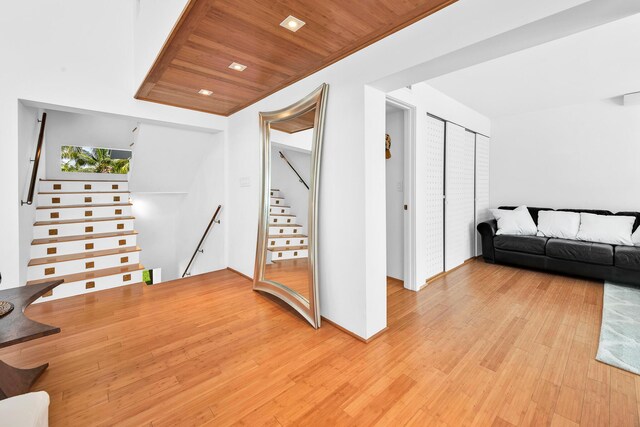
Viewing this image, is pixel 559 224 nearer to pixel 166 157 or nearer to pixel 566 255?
pixel 566 255

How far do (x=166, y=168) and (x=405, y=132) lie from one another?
154 inches

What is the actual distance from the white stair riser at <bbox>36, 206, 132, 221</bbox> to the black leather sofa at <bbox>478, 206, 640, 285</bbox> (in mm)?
5547

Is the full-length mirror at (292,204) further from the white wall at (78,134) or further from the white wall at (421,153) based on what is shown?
the white wall at (78,134)

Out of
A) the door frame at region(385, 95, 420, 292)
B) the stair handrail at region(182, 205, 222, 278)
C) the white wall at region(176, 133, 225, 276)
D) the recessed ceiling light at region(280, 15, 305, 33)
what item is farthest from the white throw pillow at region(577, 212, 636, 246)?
the stair handrail at region(182, 205, 222, 278)

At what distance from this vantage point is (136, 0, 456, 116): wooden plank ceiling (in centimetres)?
169

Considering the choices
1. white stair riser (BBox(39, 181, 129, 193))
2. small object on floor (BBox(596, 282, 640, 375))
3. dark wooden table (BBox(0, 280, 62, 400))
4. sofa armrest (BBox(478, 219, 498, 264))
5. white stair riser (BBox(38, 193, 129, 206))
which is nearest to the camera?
dark wooden table (BBox(0, 280, 62, 400))

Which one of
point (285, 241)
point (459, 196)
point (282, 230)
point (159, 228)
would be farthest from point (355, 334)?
Result: point (159, 228)

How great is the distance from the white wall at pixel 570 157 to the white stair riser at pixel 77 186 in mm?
6622

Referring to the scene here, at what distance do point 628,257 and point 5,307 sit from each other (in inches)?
221

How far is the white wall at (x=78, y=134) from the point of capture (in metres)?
4.59

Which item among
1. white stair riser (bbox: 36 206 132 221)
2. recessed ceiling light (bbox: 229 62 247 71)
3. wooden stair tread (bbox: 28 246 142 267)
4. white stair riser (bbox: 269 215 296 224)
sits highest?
recessed ceiling light (bbox: 229 62 247 71)

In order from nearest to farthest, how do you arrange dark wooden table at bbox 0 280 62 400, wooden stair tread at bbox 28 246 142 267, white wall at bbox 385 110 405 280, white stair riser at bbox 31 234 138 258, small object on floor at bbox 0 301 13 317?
dark wooden table at bbox 0 280 62 400 → small object on floor at bbox 0 301 13 317 → wooden stair tread at bbox 28 246 142 267 → white stair riser at bbox 31 234 138 258 → white wall at bbox 385 110 405 280

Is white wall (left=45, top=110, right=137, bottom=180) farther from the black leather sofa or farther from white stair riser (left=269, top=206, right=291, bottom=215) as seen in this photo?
the black leather sofa

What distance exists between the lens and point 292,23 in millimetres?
1855
